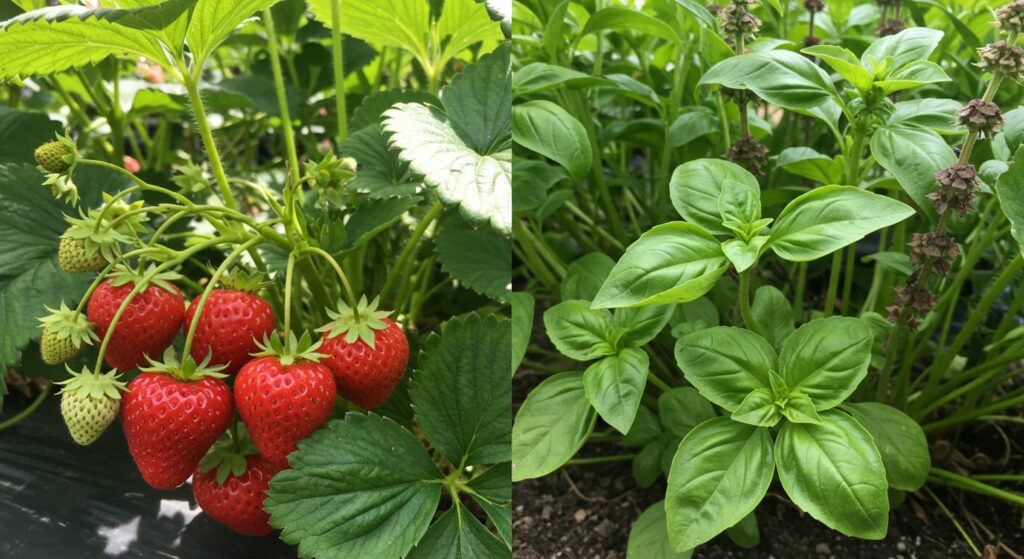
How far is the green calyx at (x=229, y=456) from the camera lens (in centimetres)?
75

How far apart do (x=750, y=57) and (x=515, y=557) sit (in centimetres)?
51

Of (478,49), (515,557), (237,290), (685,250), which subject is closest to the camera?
(685,250)

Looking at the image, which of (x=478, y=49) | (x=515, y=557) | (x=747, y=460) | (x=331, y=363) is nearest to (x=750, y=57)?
(x=747, y=460)

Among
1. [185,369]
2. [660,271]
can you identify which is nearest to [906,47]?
[660,271]

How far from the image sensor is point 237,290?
750mm

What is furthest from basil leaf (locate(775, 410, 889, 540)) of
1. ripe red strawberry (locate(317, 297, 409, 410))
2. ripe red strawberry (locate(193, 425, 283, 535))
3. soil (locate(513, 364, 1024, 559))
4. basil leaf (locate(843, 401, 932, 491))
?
ripe red strawberry (locate(193, 425, 283, 535))

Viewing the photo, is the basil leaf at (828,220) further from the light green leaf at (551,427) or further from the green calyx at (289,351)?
the green calyx at (289,351)

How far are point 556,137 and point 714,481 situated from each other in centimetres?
33

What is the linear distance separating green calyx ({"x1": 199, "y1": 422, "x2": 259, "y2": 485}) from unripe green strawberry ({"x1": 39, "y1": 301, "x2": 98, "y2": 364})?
141 millimetres

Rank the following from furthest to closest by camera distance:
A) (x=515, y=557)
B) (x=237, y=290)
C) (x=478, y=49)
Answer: (x=478, y=49), (x=515, y=557), (x=237, y=290)

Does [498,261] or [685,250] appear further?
[498,261]

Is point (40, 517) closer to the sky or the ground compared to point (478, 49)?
closer to the ground

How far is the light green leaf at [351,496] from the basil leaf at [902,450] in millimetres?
376

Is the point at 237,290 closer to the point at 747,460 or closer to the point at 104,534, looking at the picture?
the point at 104,534
